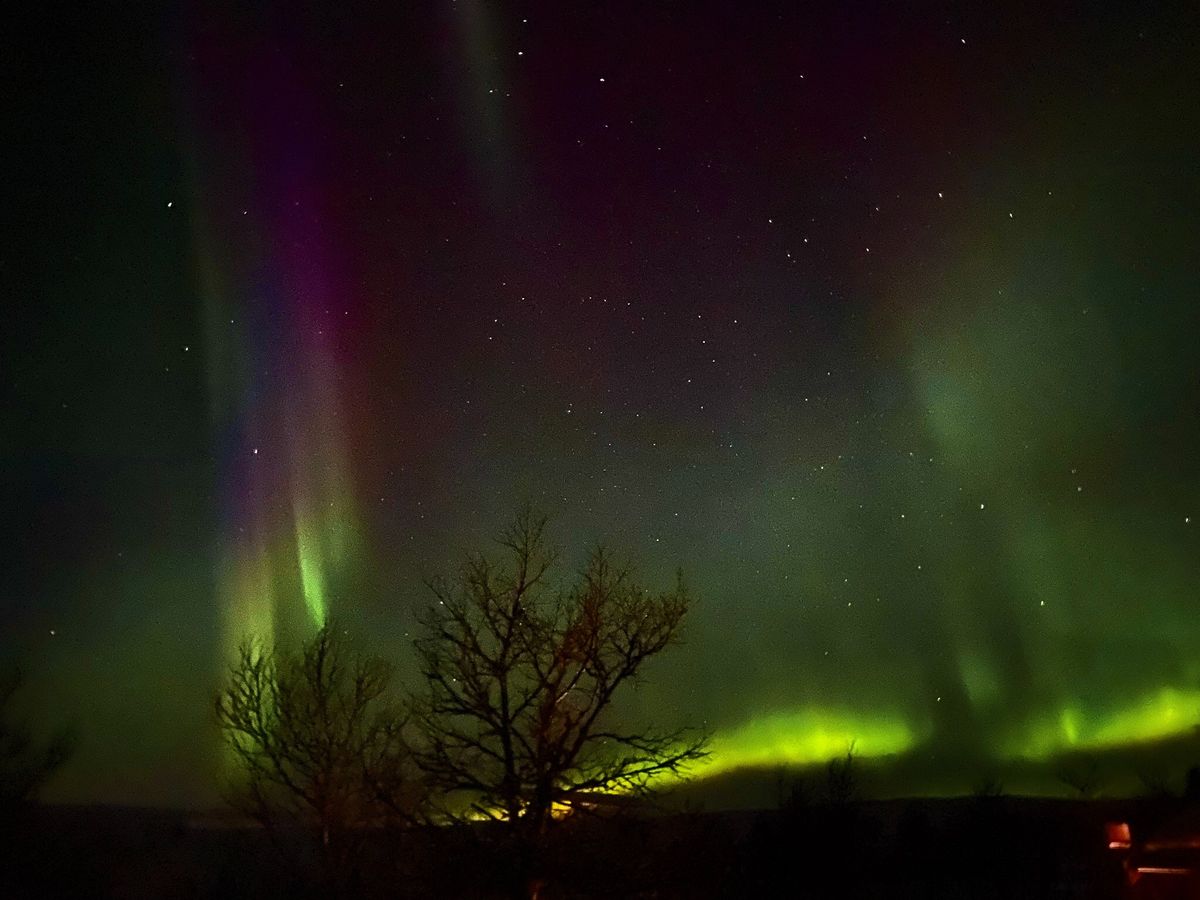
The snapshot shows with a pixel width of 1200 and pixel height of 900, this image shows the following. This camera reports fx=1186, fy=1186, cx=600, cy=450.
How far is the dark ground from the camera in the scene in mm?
15469

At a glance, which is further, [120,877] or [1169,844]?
[120,877]

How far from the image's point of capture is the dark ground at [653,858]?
15469 mm

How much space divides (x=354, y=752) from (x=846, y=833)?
26.8 meters

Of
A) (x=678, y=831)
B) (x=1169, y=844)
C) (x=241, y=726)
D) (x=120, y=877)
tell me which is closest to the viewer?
(x=1169, y=844)

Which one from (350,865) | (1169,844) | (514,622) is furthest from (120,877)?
(1169,844)

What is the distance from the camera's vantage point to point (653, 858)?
1605cm

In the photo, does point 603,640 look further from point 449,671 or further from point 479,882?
point 479,882

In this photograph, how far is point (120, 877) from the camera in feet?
141

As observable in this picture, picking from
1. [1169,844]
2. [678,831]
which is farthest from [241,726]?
[1169,844]

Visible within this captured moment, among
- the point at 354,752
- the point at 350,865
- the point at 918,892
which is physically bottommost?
the point at 918,892

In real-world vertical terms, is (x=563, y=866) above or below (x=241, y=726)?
below

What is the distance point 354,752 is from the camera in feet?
76.9

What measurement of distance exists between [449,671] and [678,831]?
4.52 m

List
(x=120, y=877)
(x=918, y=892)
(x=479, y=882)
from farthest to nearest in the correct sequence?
(x=120, y=877), (x=918, y=892), (x=479, y=882)
